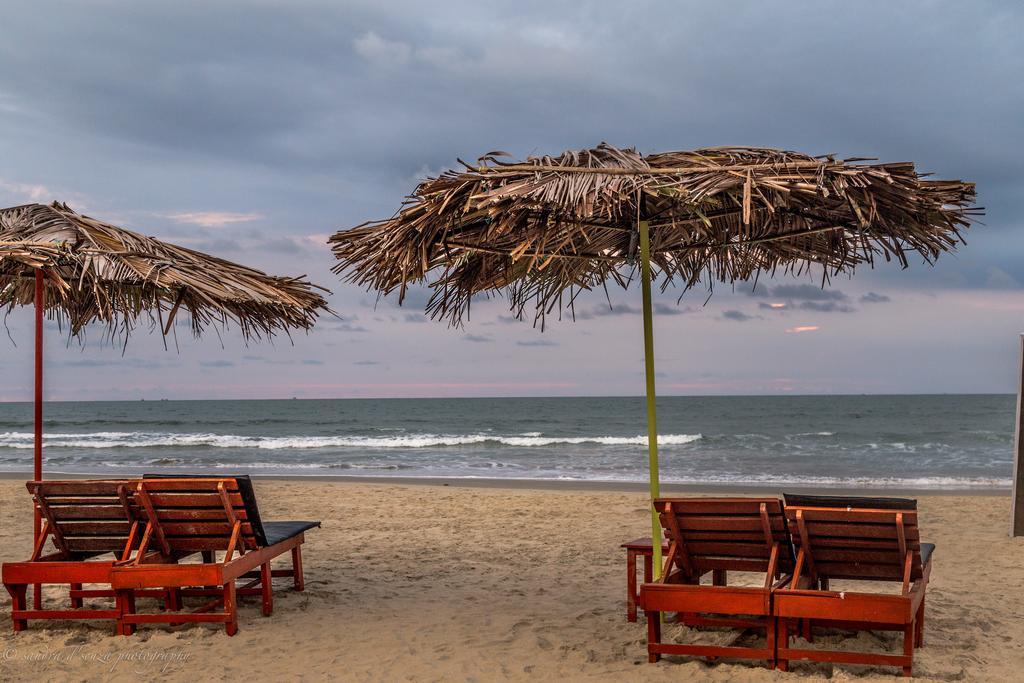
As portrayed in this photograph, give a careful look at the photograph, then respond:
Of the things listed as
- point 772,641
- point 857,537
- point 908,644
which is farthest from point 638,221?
point 908,644

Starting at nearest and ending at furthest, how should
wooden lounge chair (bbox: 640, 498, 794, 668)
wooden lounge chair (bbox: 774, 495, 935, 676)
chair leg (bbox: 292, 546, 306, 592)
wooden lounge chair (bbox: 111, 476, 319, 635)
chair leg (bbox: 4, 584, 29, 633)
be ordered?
1. wooden lounge chair (bbox: 774, 495, 935, 676)
2. wooden lounge chair (bbox: 640, 498, 794, 668)
3. wooden lounge chair (bbox: 111, 476, 319, 635)
4. chair leg (bbox: 4, 584, 29, 633)
5. chair leg (bbox: 292, 546, 306, 592)

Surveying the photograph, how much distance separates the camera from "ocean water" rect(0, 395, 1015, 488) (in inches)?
765

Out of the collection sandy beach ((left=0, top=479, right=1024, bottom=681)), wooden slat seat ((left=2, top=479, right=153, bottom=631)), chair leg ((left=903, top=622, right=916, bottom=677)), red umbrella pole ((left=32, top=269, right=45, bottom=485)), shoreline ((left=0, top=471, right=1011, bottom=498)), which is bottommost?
shoreline ((left=0, top=471, right=1011, bottom=498))

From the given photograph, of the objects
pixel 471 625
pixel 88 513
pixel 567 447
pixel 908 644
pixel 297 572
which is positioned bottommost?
pixel 567 447

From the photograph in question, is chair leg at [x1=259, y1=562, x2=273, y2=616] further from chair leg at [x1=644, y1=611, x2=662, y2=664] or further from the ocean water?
the ocean water

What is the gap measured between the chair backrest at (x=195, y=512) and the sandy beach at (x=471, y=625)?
47cm

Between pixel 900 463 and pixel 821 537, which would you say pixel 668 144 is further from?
pixel 900 463

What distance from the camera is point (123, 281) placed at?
5387mm

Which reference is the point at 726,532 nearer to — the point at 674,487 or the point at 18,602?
the point at 18,602

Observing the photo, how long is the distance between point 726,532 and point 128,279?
11.7ft

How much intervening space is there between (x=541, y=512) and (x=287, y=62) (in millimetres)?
6015

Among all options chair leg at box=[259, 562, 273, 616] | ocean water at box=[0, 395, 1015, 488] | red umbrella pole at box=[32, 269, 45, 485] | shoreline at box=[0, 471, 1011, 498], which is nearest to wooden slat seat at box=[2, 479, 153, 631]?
A: red umbrella pole at box=[32, 269, 45, 485]

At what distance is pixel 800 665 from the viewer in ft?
12.9

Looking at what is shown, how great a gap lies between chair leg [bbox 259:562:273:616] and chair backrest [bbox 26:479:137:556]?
0.74m
